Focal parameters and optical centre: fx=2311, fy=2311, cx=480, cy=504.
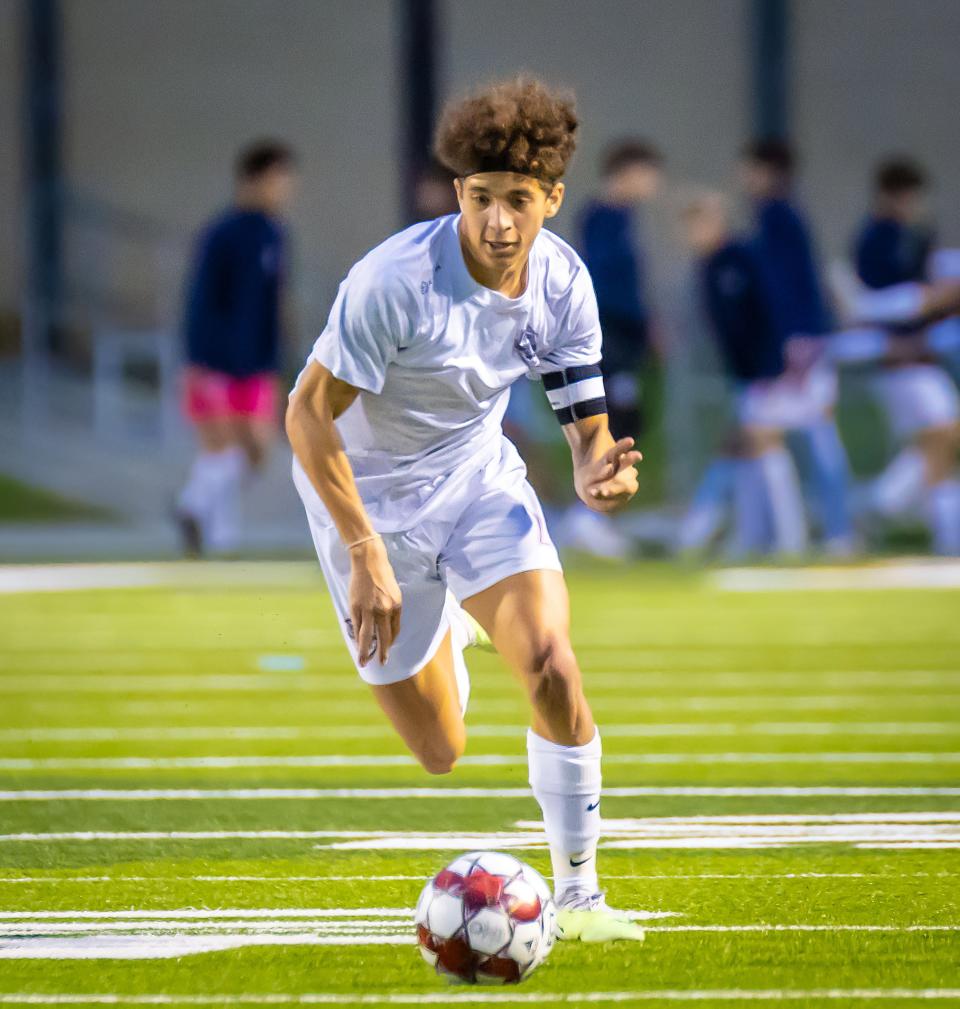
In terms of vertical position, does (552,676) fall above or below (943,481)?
above

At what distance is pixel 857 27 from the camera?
26.6 meters

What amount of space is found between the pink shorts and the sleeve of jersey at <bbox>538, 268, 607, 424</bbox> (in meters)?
10.6

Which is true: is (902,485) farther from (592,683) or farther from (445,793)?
(445,793)

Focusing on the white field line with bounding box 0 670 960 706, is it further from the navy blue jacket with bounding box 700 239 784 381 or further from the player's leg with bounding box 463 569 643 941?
the navy blue jacket with bounding box 700 239 784 381

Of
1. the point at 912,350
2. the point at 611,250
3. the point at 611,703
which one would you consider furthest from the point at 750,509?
the point at 611,703

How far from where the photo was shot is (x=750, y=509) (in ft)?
55.0

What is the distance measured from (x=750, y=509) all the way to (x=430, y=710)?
11.0 metres

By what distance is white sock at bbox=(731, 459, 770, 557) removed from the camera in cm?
1655

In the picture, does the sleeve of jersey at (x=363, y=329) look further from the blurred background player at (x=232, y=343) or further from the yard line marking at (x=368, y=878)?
the blurred background player at (x=232, y=343)

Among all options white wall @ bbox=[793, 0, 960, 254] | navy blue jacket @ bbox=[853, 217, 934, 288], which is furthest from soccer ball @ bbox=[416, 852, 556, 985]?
white wall @ bbox=[793, 0, 960, 254]

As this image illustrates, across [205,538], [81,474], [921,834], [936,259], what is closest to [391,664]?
[921,834]

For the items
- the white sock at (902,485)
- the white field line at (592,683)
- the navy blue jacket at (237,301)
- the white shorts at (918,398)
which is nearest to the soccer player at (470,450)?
the white field line at (592,683)

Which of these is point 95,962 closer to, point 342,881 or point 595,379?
point 342,881

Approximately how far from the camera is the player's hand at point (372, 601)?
510 cm
